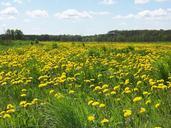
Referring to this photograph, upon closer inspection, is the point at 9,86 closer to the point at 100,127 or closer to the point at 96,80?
the point at 96,80

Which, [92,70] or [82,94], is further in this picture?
[92,70]

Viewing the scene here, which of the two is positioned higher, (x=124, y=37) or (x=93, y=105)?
(x=93, y=105)

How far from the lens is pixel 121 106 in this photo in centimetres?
591

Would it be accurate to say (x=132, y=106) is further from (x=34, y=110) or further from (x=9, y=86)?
(x=9, y=86)

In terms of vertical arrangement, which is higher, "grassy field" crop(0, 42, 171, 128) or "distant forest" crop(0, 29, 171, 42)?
"grassy field" crop(0, 42, 171, 128)

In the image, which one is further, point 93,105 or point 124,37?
point 124,37

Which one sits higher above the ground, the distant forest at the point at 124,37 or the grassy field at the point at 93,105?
the grassy field at the point at 93,105

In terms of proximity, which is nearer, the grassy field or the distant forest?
the grassy field

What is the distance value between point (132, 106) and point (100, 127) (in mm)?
916

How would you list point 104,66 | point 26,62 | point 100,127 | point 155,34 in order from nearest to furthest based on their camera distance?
point 100,127 → point 104,66 → point 26,62 → point 155,34

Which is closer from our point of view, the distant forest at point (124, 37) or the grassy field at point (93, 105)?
the grassy field at point (93, 105)

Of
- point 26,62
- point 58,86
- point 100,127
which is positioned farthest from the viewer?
point 26,62

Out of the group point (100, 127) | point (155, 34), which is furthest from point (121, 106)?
point (155, 34)

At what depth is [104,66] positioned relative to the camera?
33.4 feet
